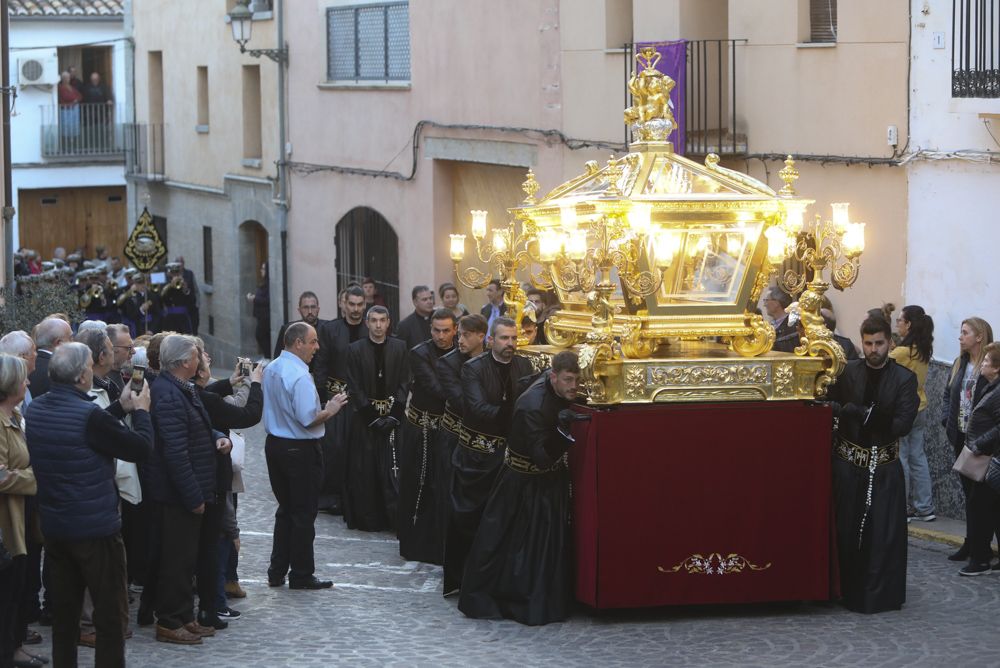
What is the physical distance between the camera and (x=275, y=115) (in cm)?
2695

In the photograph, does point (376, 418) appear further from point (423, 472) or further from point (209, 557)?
point (209, 557)

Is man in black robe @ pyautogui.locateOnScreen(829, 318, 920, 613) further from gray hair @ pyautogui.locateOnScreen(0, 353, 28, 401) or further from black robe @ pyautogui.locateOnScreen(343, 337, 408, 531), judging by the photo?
gray hair @ pyautogui.locateOnScreen(0, 353, 28, 401)

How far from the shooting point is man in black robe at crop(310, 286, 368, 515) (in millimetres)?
14508

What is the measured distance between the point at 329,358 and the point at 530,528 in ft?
14.6

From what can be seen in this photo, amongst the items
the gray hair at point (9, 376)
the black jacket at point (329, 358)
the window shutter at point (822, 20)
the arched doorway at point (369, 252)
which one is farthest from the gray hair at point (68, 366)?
the arched doorway at point (369, 252)

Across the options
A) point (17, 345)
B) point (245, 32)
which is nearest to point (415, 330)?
point (17, 345)

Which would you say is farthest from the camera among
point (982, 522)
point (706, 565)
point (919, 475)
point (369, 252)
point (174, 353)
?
point (369, 252)

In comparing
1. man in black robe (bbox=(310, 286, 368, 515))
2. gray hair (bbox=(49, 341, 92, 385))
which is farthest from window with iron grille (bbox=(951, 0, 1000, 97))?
gray hair (bbox=(49, 341, 92, 385))

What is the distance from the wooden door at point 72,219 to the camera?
1586 inches

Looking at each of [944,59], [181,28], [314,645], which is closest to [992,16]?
[944,59]

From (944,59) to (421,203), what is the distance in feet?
31.7

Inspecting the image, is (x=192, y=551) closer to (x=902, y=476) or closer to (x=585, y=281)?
(x=585, y=281)

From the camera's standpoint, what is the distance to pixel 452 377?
39.4 ft

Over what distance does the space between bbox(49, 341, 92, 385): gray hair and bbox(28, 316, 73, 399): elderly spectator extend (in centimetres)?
180
